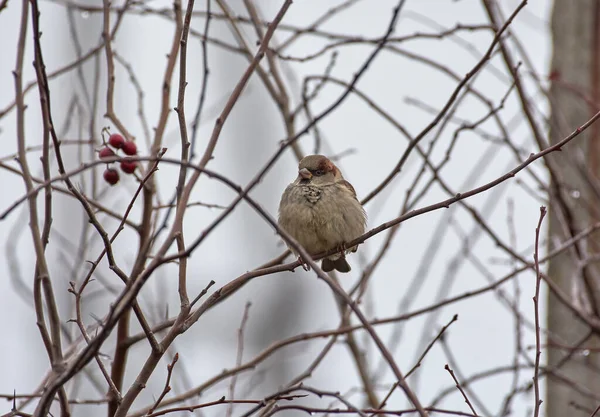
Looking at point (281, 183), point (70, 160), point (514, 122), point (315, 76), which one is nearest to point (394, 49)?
point (315, 76)

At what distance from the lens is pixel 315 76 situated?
466 cm

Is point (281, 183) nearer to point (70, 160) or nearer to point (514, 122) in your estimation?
point (70, 160)

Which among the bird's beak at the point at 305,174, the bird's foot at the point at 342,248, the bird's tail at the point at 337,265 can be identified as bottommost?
the bird's foot at the point at 342,248

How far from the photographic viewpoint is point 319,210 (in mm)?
4336

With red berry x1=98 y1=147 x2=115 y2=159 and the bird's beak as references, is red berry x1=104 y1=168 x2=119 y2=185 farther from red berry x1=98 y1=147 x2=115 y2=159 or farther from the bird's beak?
the bird's beak

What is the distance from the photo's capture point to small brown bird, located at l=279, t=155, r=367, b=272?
430 centimetres

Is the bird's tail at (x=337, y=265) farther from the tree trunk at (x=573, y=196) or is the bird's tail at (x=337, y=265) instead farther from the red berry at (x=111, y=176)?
the red berry at (x=111, y=176)

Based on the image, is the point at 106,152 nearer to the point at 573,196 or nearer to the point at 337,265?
the point at 337,265

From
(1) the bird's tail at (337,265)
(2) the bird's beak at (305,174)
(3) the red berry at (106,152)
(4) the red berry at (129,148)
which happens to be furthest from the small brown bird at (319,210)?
(3) the red berry at (106,152)

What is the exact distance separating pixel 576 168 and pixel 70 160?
243 inches

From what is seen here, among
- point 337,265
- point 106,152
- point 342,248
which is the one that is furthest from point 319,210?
point 106,152

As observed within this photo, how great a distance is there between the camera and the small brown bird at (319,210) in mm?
4301

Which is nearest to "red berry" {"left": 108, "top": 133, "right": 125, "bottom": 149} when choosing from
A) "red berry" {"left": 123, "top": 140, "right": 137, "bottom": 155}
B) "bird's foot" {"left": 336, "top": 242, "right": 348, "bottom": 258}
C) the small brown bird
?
"red berry" {"left": 123, "top": 140, "right": 137, "bottom": 155}

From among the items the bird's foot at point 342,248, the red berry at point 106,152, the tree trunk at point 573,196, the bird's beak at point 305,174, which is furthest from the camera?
the tree trunk at point 573,196
